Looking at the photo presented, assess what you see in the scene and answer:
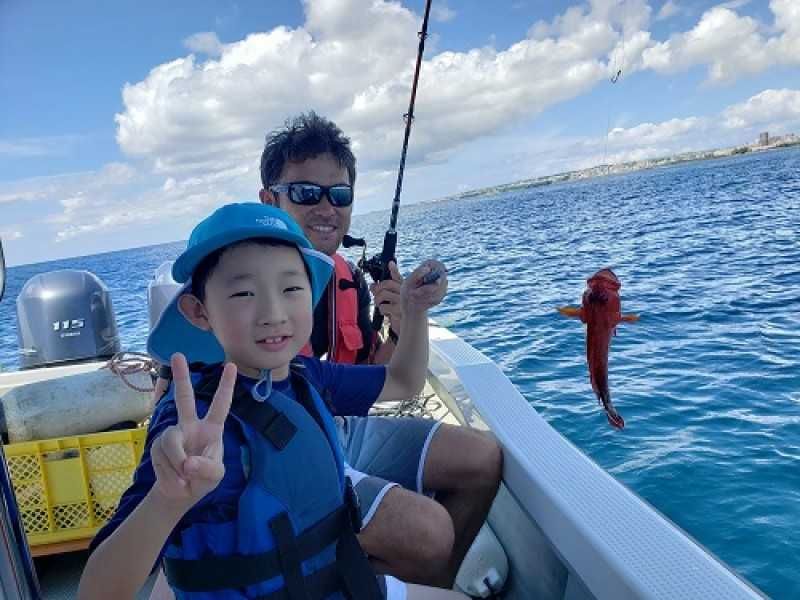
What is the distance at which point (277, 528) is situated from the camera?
1.53m

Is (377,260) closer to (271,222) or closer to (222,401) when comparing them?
(271,222)

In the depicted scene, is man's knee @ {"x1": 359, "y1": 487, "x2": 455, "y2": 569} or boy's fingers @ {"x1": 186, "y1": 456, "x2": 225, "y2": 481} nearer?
boy's fingers @ {"x1": 186, "y1": 456, "x2": 225, "y2": 481}

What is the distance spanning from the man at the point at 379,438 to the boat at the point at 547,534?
21 centimetres

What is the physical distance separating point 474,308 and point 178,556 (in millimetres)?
9303

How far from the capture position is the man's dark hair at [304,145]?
299 cm

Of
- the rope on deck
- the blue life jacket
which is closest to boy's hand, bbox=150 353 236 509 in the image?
the blue life jacket

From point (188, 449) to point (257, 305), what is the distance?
20.4 inches

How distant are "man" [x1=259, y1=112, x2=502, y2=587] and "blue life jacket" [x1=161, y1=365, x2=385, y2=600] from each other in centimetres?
33

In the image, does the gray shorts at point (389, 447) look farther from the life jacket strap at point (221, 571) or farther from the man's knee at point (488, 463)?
the life jacket strap at point (221, 571)

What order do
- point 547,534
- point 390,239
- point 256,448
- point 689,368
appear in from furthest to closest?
point 689,368 → point 390,239 → point 547,534 → point 256,448

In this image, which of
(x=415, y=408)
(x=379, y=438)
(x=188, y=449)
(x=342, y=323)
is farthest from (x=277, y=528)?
(x=415, y=408)

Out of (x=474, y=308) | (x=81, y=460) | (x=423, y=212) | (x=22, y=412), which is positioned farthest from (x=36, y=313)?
(x=423, y=212)

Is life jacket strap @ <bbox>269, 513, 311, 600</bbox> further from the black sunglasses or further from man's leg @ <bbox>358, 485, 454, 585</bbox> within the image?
the black sunglasses

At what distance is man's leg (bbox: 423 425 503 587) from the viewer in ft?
7.99
